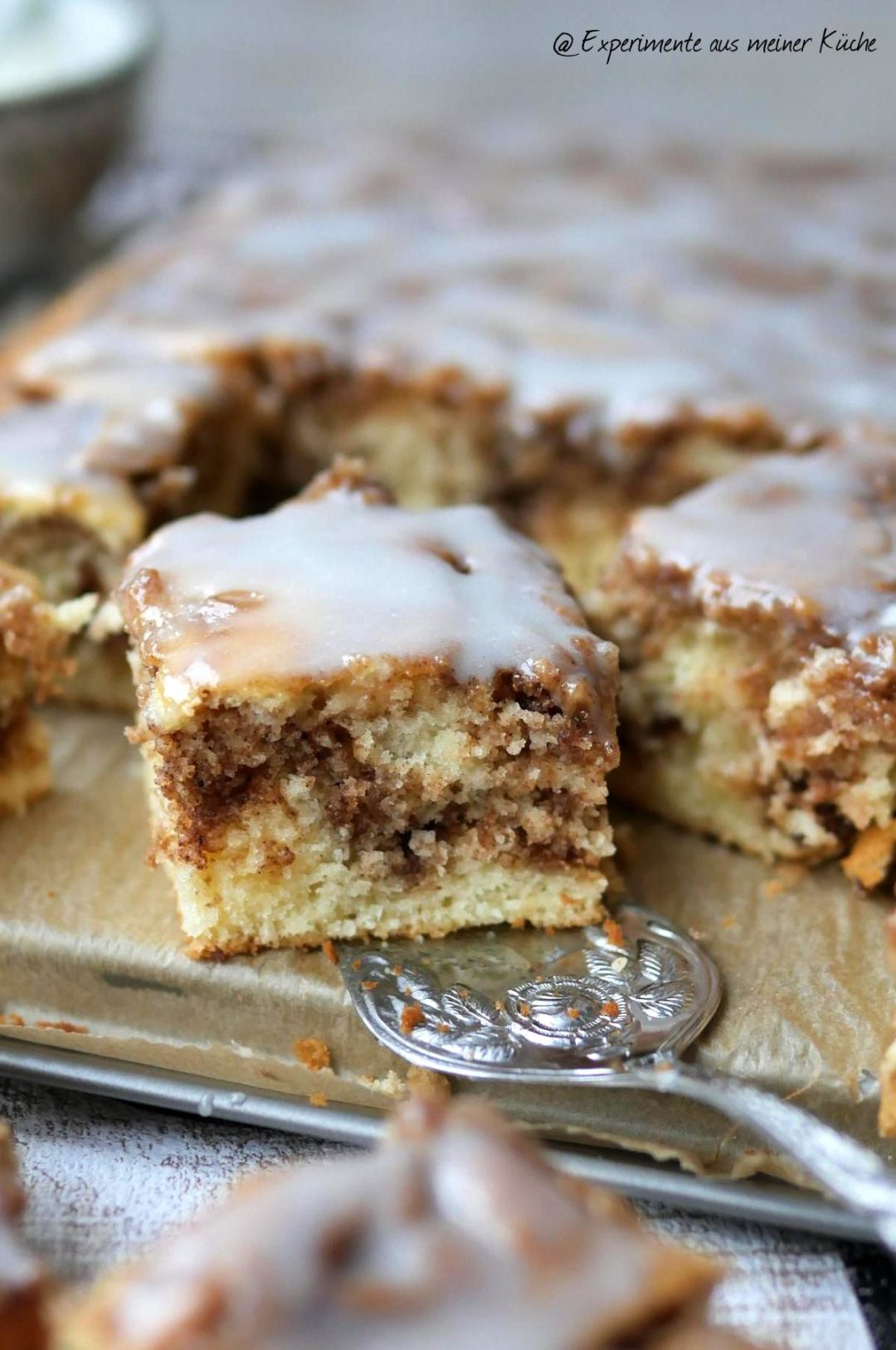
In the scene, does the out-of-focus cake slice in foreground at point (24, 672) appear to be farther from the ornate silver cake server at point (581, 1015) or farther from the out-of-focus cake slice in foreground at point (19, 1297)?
the out-of-focus cake slice in foreground at point (19, 1297)

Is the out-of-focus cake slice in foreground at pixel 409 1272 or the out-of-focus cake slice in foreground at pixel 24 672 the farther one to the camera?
the out-of-focus cake slice in foreground at pixel 24 672

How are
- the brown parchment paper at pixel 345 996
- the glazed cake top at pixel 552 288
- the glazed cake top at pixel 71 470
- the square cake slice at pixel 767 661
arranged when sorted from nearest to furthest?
the brown parchment paper at pixel 345 996, the square cake slice at pixel 767 661, the glazed cake top at pixel 71 470, the glazed cake top at pixel 552 288

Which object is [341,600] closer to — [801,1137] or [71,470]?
[71,470]

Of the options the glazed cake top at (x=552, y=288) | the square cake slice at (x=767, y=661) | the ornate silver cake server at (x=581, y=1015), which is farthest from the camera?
the glazed cake top at (x=552, y=288)

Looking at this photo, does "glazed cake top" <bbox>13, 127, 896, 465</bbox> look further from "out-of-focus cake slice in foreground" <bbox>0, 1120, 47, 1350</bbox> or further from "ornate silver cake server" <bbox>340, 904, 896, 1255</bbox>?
"out-of-focus cake slice in foreground" <bbox>0, 1120, 47, 1350</bbox>

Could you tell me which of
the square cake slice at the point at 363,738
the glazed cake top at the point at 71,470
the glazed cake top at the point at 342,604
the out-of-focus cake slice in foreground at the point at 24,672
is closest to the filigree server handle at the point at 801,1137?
the square cake slice at the point at 363,738

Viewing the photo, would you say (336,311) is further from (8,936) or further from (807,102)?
(807,102)
